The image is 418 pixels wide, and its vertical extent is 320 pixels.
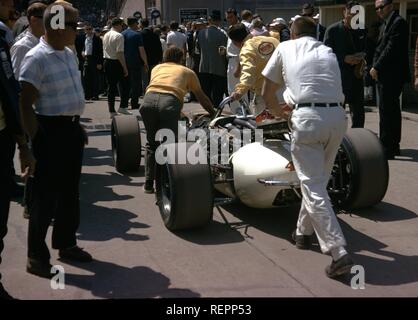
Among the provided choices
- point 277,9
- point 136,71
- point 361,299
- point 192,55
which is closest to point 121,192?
point 361,299

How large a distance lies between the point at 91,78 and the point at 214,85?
510 centimetres

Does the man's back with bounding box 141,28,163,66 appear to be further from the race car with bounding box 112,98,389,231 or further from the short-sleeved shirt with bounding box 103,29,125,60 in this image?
the race car with bounding box 112,98,389,231

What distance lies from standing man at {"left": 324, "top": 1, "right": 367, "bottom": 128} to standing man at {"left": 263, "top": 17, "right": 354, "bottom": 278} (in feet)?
13.1

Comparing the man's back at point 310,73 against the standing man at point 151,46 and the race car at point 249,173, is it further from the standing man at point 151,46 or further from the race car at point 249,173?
the standing man at point 151,46

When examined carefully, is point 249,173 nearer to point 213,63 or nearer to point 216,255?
point 216,255

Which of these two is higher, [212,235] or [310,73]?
[310,73]

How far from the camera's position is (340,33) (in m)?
8.42

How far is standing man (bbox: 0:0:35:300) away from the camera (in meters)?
3.88

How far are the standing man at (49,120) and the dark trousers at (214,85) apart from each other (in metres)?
7.36

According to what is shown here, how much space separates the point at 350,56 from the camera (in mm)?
8406

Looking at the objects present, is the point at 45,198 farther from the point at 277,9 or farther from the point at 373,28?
the point at 277,9

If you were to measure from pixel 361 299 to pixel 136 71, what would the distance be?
977 centimetres

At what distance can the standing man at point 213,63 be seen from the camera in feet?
38.0

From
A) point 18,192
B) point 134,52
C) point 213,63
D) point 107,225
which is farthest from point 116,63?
point 107,225
